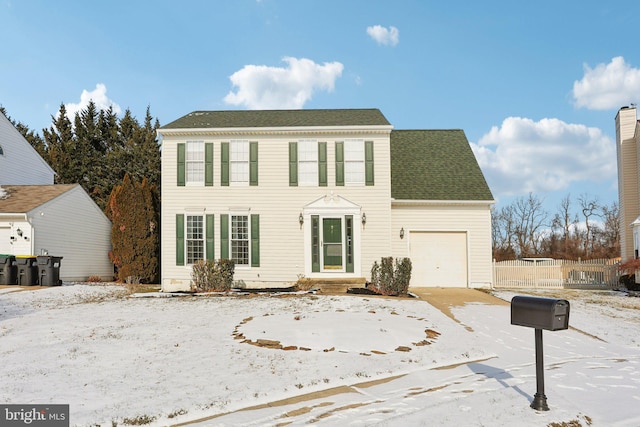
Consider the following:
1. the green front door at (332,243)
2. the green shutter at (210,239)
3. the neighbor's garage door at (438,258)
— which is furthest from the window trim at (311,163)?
the neighbor's garage door at (438,258)

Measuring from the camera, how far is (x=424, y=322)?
966 cm

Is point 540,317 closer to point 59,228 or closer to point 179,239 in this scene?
point 179,239

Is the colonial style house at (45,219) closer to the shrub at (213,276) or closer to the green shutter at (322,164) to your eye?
the shrub at (213,276)

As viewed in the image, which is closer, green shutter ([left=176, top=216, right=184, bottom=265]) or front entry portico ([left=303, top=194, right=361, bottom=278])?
front entry portico ([left=303, top=194, right=361, bottom=278])

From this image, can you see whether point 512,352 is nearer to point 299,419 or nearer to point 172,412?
point 299,419

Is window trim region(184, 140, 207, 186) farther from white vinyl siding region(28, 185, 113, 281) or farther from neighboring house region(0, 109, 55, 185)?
neighboring house region(0, 109, 55, 185)

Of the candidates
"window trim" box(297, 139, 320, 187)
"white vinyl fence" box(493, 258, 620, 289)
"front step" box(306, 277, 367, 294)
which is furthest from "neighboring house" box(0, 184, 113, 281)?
"white vinyl fence" box(493, 258, 620, 289)

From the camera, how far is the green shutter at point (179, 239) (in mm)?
16688

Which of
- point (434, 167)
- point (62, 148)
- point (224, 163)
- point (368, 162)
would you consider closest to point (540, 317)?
point (368, 162)

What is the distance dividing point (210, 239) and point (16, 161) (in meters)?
15.2

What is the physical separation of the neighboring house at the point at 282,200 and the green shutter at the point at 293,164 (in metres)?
0.04

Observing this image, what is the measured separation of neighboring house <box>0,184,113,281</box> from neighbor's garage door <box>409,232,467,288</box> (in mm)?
15328

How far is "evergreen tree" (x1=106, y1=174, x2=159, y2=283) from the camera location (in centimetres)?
2167

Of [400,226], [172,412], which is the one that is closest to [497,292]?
[400,226]
